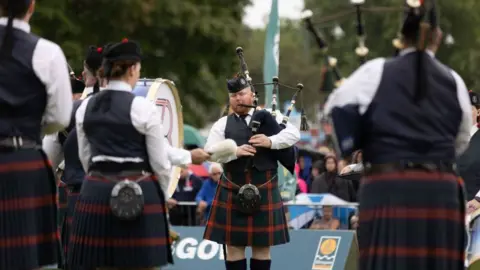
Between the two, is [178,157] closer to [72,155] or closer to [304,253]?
[72,155]

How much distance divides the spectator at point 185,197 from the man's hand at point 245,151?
14.9 feet

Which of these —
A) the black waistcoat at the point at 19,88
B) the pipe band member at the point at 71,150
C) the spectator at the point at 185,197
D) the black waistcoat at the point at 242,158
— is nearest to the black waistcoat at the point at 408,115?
the black waistcoat at the point at 19,88

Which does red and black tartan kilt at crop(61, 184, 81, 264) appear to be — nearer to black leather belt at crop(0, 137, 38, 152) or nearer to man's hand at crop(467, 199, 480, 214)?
black leather belt at crop(0, 137, 38, 152)

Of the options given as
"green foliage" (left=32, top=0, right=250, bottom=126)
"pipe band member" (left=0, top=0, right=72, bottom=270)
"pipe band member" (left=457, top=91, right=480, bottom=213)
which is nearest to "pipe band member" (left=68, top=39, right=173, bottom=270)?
"pipe band member" (left=0, top=0, right=72, bottom=270)

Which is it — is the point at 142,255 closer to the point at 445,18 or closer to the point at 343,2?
the point at 445,18

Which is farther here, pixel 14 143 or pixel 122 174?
pixel 122 174

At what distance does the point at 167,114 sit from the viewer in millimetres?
8453

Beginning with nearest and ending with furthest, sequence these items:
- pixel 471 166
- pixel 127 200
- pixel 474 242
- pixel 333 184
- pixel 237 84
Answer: pixel 127 200
pixel 474 242
pixel 471 166
pixel 237 84
pixel 333 184

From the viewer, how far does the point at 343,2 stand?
4059 centimetres

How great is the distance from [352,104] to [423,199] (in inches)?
23.0

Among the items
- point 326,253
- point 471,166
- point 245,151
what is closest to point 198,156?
point 245,151

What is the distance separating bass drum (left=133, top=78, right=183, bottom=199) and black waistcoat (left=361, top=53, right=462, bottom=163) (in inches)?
113

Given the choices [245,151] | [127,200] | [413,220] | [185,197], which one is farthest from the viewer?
[185,197]

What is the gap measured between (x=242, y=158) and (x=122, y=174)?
2.29m
